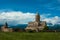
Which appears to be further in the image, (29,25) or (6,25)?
(29,25)

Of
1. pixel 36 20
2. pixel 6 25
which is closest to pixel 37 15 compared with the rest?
pixel 36 20

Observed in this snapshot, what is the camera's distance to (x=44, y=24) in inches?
5458

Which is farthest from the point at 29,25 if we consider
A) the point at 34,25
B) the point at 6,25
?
the point at 6,25

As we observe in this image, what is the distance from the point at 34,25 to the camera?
138m

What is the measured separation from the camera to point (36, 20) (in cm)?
13488

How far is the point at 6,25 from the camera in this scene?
5187 inches

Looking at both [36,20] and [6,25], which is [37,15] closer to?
[36,20]

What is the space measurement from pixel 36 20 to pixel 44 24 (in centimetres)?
809

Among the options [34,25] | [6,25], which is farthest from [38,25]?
[6,25]

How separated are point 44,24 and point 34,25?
26.1 ft

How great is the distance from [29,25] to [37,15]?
11610 millimetres

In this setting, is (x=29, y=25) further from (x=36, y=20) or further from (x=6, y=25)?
(x=6, y=25)

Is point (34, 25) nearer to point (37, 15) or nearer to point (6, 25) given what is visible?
point (37, 15)

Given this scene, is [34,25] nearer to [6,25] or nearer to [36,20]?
[36,20]
